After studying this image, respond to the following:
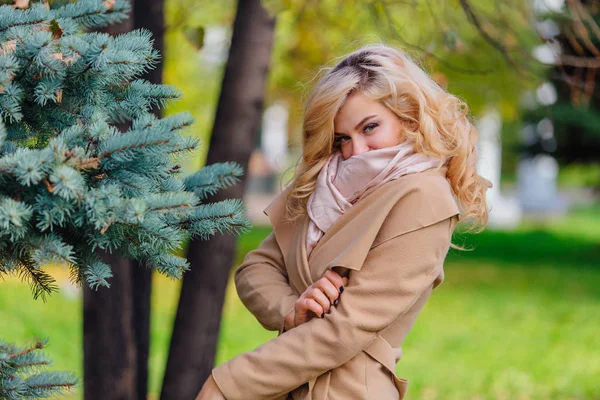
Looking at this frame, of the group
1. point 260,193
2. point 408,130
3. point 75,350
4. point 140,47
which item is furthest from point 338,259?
point 260,193

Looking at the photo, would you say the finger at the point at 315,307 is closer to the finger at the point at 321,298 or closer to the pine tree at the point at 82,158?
the finger at the point at 321,298

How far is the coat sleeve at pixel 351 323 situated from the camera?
212 centimetres

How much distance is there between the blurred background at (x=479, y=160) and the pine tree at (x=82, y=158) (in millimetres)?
272

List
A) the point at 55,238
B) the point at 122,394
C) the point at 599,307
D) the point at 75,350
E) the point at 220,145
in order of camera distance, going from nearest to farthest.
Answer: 1. the point at 55,238
2. the point at 122,394
3. the point at 220,145
4. the point at 75,350
5. the point at 599,307

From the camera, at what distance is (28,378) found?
193cm

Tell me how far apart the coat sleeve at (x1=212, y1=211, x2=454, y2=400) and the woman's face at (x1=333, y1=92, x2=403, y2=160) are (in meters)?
0.32

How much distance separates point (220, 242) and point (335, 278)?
5.68ft

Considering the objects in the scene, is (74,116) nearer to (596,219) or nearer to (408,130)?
(408,130)

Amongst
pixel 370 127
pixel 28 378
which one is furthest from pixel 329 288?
pixel 28 378

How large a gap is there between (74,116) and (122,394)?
2046 mm

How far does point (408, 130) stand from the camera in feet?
7.64

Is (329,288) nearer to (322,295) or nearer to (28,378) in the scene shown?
(322,295)

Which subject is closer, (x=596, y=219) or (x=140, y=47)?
(x=140, y=47)

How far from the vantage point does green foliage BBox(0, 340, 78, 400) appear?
188cm
